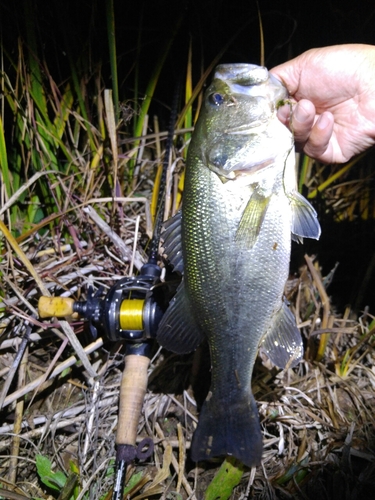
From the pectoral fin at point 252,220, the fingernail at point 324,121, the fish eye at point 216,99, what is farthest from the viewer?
the fingernail at point 324,121

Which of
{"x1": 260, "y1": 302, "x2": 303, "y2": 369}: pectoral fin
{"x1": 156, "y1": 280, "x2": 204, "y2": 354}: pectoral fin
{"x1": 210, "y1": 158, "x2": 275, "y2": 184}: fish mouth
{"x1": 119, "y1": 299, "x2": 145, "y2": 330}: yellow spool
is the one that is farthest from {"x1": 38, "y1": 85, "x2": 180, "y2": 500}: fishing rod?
{"x1": 210, "y1": 158, "x2": 275, "y2": 184}: fish mouth

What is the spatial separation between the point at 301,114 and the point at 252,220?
1.78ft

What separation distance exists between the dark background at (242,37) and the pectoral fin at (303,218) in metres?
0.91

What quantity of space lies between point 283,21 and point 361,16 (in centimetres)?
48

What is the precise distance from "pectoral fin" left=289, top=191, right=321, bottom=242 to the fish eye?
1.64 ft

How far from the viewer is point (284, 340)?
1846mm

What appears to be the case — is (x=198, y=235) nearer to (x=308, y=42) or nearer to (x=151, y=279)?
(x=151, y=279)

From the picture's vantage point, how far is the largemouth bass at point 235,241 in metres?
1.68

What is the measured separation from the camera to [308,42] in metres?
2.73

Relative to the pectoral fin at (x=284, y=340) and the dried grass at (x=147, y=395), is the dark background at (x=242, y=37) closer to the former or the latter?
the dried grass at (x=147, y=395)

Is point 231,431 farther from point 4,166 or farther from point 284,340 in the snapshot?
point 4,166

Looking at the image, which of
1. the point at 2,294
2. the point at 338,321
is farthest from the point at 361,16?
the point at 2,294

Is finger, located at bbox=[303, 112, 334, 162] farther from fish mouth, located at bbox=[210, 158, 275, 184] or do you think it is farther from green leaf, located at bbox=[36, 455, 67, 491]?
green leaf, located at bbox=[36, 455, 67, 491]

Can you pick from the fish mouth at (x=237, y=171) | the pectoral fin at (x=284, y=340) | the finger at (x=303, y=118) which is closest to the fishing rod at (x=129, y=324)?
the pectoral fin at (x=284, y=340)
